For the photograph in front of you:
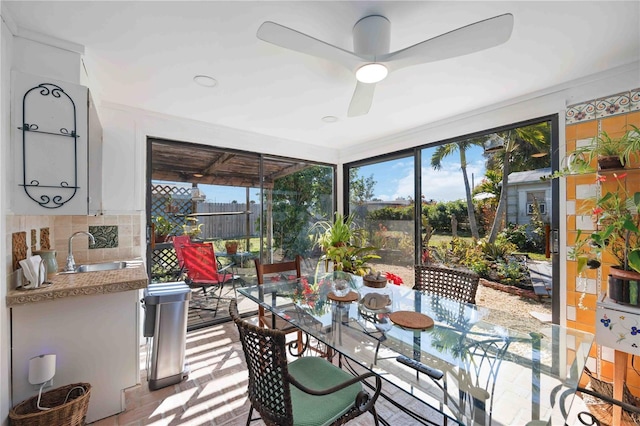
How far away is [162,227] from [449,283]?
3.00 meters

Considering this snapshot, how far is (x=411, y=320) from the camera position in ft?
5.23

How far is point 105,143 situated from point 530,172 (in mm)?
3964

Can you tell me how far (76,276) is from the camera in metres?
1.89

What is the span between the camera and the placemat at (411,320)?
60.4 inches

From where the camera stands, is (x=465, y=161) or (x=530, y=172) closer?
(x=530, y=172)

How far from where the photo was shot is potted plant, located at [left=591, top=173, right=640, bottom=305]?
61.9 inches

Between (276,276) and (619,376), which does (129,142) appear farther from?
(619,376)

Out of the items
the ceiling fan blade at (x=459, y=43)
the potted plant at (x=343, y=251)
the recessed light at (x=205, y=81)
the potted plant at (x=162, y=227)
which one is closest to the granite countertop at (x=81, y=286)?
the potted plant at (x=162, y=227)

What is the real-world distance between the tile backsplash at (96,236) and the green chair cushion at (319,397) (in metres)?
2.05

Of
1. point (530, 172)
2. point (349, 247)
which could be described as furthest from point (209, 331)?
point (530, 172)

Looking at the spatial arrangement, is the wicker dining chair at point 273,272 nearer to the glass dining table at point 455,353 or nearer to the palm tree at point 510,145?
the glass dining table at point 455,353

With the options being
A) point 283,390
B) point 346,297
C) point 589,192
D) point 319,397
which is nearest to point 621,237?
point 589,192

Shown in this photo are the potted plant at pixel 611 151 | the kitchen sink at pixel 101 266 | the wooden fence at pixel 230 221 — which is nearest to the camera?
the potted plant at pixel 611 151

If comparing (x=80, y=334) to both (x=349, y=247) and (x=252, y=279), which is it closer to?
(x=252, y=279)
